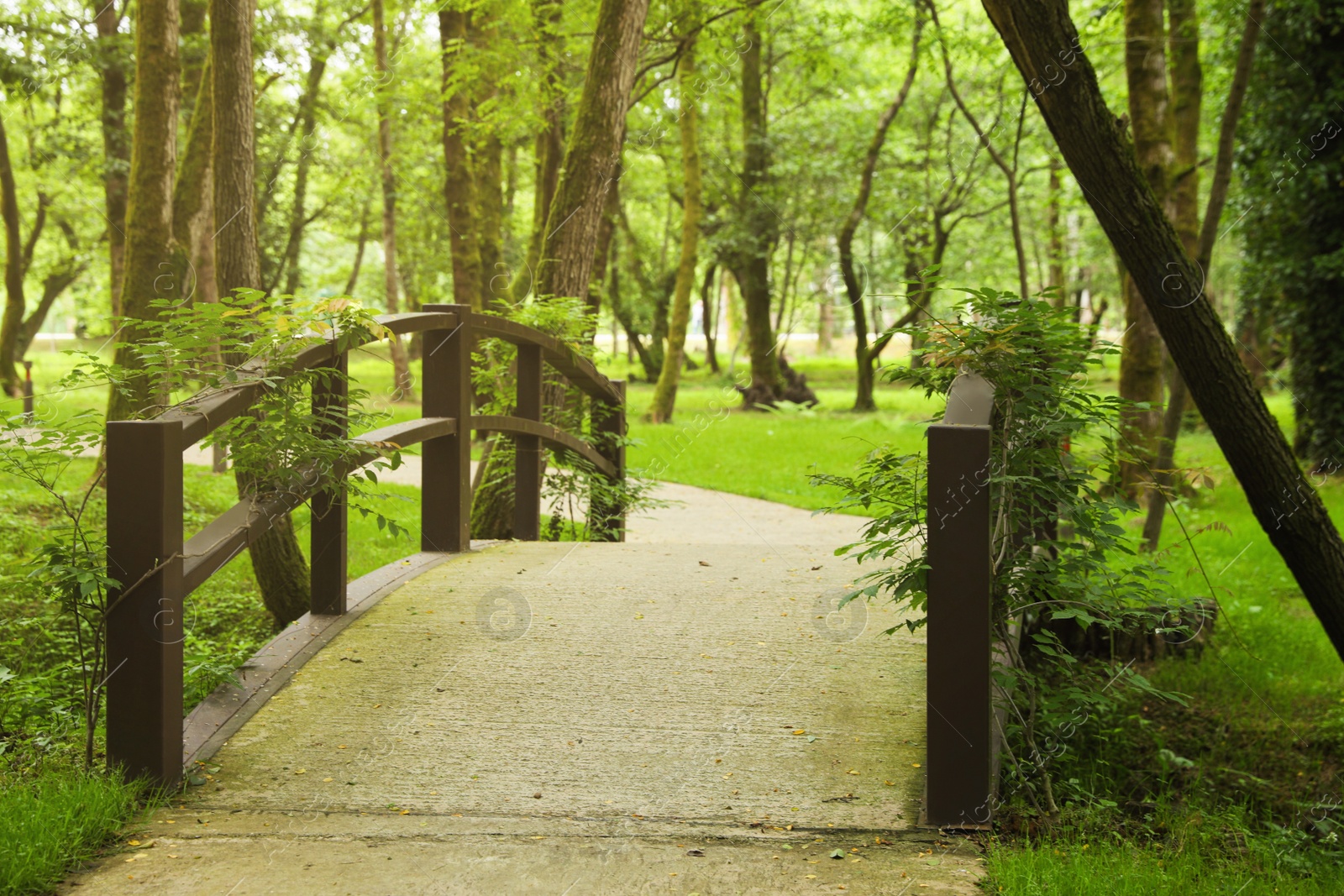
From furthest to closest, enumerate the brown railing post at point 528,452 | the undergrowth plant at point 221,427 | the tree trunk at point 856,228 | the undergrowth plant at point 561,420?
1. the tree trunk at point 856,228
2. the undergrowth plant at point 561,420
3. the brown railing post at point 528,452
4. the undergrowth plant at point 221,427

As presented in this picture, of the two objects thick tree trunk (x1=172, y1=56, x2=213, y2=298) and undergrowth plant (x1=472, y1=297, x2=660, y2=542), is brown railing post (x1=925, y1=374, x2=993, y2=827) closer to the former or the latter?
undergrowth plant (x1=472, y1=297, x2=660, y2=542)

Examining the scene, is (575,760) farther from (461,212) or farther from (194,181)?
(461,212)

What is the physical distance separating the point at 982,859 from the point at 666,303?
27.6m

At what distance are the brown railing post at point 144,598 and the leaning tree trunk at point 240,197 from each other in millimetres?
3008

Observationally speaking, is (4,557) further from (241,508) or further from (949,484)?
(949,484)

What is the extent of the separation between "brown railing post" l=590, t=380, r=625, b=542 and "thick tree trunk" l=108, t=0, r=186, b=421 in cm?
368

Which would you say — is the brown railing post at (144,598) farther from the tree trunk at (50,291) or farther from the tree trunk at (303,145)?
the tree trunk at (50,291)

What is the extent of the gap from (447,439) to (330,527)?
4.01 feet

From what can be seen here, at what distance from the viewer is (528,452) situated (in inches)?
274

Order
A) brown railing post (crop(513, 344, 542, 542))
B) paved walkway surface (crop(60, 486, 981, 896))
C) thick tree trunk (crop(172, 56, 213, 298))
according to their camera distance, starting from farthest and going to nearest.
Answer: thick tree trunk (crop(172, 56, 213, 298)) < brown railing post (crop(513, 344, 542, 542)) < paved walkway surface (crop(60, 486, 981, 896))

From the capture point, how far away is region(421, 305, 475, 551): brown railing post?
555 cm

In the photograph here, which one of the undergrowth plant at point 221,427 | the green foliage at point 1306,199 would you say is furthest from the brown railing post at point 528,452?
the green foliage at point 1306,199

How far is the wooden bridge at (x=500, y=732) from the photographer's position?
112 inches

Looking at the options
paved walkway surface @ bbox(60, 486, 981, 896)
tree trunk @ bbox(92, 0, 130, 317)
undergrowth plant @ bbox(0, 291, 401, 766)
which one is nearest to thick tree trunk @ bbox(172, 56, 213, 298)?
tree trunk @ bbox(92, 0, 130, 317)
